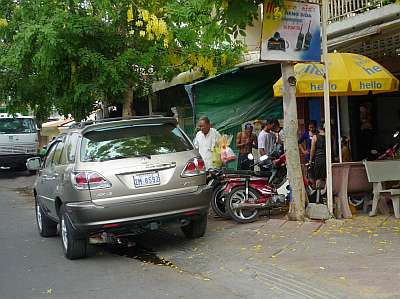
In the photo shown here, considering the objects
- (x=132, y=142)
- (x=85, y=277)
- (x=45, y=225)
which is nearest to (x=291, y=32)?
(x=132, y=142)

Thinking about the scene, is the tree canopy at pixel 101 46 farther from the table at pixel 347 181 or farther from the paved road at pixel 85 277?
the paved road at pixel 85 277

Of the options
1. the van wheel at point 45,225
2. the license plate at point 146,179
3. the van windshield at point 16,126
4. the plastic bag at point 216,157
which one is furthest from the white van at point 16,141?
the license plate at point 146,179

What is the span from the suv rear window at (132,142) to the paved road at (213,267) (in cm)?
136

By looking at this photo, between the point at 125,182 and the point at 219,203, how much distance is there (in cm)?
291

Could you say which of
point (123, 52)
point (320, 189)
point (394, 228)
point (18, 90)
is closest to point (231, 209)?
point (320, 189)

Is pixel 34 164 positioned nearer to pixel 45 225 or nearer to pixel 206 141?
pixel 45 225

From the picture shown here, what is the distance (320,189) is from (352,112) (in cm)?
446

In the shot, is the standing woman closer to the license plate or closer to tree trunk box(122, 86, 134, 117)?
the license plate

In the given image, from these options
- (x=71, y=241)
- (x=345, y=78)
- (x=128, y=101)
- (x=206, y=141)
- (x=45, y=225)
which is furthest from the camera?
(x=128, y=101)

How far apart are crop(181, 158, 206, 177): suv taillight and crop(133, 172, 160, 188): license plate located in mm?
355

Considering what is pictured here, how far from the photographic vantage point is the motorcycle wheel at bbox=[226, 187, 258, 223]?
897cm

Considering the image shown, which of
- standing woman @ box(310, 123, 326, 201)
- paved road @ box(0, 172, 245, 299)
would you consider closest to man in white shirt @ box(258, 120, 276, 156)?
standing woman @ box(310, 123, 326, 201)

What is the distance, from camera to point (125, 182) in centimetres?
701

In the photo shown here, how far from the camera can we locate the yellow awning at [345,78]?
9148mm
